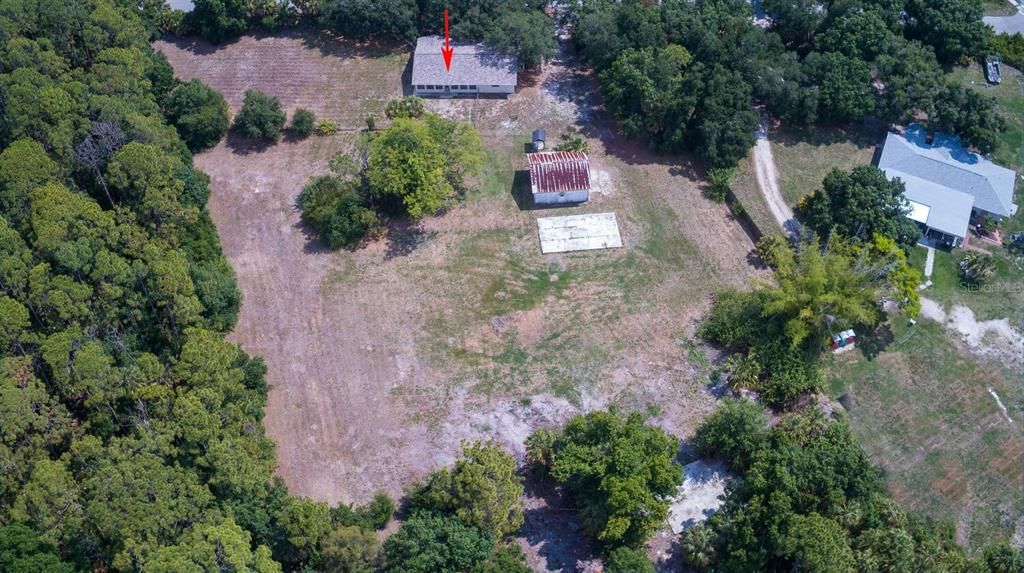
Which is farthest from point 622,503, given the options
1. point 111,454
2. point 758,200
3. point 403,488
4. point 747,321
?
point 758,200

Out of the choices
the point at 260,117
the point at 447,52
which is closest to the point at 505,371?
the point at 260,117

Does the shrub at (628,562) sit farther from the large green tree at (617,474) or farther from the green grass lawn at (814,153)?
the green grass lawn at (814,153)

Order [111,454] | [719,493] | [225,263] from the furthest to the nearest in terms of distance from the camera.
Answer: [225,263] < [719,493] < [111,454]

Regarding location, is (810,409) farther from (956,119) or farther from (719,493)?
(956,119)

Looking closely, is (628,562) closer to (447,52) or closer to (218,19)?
(447,52)

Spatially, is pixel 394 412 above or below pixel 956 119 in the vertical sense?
below

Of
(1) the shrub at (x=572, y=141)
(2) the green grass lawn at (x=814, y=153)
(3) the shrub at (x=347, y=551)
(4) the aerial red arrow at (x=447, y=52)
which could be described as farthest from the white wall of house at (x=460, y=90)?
(3) the shrub at (x=347, y=551)
